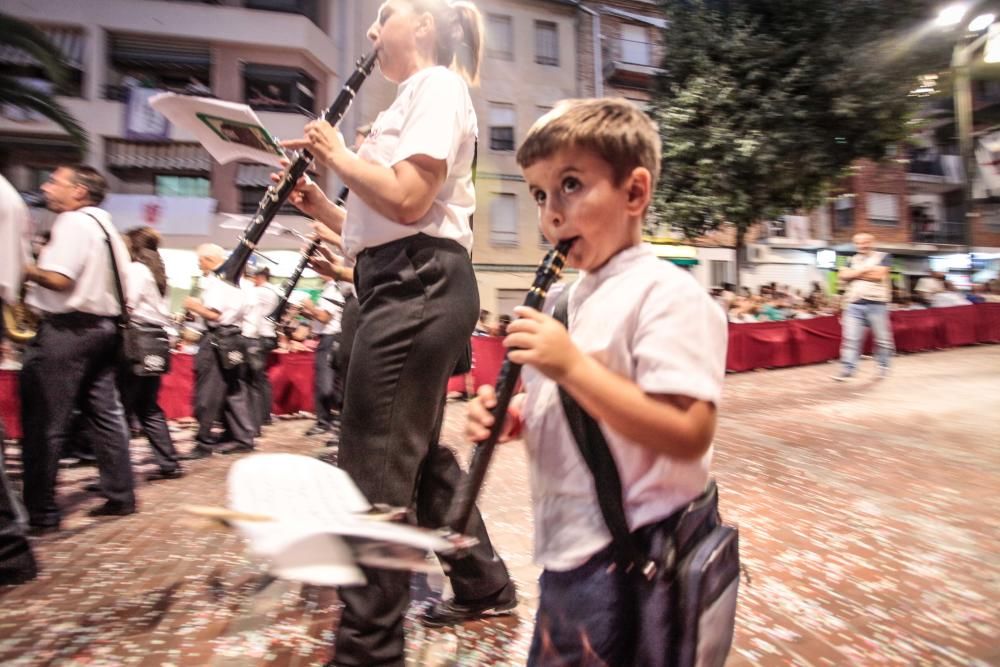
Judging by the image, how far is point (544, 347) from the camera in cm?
95

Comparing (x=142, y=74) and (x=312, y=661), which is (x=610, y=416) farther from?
(x=142, y=74)

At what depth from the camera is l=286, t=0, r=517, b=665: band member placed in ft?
5.13

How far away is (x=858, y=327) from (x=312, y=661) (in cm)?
852

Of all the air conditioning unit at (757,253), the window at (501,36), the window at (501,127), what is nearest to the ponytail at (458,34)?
the window at (501,127)

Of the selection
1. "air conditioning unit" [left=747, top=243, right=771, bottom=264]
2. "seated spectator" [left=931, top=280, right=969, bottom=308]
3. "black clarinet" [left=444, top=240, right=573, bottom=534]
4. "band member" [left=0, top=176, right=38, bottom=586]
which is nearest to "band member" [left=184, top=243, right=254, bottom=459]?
"band member" [left=0, top=176, right=38, bottom=586]

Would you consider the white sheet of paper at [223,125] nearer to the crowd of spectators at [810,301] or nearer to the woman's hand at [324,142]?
the woman's hand at [324,142]

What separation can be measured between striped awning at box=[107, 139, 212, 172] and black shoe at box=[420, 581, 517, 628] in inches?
749

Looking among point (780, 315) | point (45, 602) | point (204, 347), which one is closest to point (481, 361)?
point (204, 347)

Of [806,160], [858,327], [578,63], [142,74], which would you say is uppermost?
[578,63]

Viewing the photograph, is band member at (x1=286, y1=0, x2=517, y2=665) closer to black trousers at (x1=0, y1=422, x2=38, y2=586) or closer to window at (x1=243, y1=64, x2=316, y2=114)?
black trousers at (x1=0, y1=422, x2=38, y2=586)

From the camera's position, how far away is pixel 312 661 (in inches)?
75.9

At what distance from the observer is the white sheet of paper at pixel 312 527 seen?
0.77 m

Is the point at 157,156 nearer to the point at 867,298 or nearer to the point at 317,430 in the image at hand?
the point at 317,430

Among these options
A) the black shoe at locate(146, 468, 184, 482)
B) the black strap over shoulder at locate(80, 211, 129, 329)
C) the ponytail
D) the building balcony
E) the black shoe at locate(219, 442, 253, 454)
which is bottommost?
the black shoe at locate(219, 442, 253, 454)
